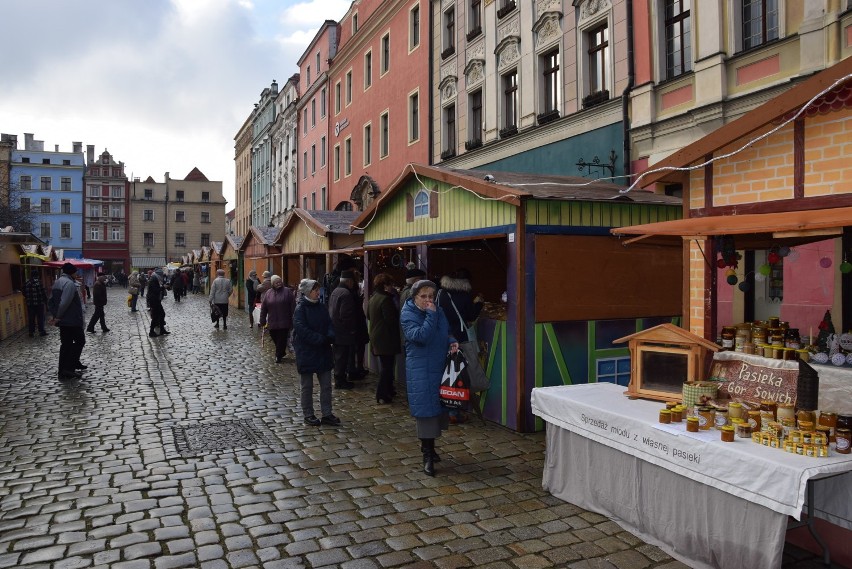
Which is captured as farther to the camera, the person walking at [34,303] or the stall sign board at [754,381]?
the person walking at [34,303]

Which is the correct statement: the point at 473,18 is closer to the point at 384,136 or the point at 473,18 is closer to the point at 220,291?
the point at 384,136

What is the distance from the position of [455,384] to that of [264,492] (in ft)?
6.14

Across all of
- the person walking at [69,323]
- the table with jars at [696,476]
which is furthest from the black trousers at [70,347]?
the table with jars at [696,476]

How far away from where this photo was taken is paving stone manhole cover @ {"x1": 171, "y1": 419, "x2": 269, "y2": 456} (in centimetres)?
669

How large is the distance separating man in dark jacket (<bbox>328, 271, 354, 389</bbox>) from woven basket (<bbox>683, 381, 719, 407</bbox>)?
19.3 feet

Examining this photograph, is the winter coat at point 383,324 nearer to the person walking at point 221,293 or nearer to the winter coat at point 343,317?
the winter coat at point 343,317

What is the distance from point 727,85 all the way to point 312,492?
10.1m

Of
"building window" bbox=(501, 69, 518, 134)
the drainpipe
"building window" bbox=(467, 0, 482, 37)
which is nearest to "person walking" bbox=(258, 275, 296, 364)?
the drainpipe

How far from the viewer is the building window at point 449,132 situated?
71.1 feet

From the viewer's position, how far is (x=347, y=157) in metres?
33.0

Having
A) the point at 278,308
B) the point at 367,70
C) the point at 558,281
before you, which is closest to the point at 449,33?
the point at 367,70

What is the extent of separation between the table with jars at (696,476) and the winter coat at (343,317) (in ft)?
16.4

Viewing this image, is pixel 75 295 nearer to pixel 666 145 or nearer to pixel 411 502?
pixel 411 502

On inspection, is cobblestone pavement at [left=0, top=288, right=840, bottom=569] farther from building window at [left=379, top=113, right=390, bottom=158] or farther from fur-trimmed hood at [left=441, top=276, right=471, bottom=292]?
building window at [left=379, top=113, right=390, bottom=158]
